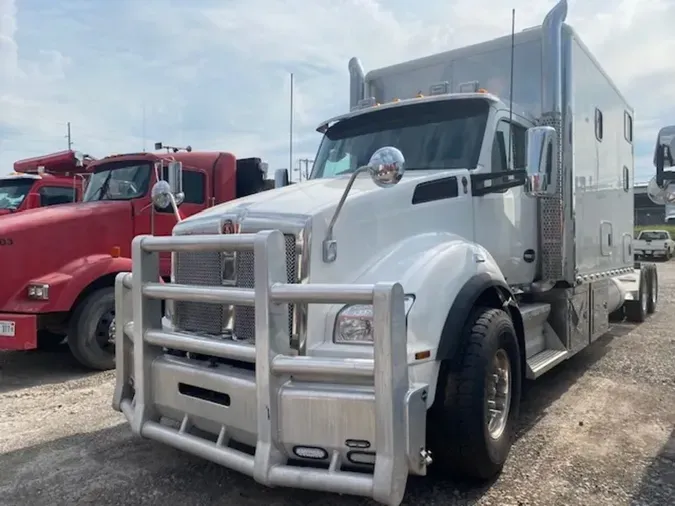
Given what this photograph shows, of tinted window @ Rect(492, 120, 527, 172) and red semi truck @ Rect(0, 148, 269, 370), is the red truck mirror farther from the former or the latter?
tinted window @ Rect(492, 120, 527, 172)

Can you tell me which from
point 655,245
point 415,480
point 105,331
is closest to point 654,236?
point 655,245

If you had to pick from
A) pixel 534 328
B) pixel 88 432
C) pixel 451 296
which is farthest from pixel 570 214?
pixel 88 432

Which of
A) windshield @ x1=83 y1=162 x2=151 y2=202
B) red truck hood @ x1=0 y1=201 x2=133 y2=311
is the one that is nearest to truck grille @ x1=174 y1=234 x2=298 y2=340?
red truck hood @ x1=0 y1=201 x2=133 y2=311

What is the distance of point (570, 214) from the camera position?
18.6 feet

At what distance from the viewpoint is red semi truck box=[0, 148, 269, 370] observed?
251 inches

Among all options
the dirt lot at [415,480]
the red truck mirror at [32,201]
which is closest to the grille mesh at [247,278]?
the dirt lot at [415,480]

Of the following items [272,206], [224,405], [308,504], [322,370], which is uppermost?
[272,206]

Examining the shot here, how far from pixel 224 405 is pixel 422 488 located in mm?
1297

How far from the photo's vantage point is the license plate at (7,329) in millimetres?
6062

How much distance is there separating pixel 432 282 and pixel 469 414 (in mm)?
757

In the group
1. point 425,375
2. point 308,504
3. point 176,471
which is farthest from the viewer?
point 176,471

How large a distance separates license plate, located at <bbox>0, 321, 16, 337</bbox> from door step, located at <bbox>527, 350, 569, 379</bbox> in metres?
4.99

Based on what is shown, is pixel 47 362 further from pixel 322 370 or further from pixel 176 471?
pixel 322 370

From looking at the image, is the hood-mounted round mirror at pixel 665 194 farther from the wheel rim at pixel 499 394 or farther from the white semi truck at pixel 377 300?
the wheel rim at pixel 499 394
